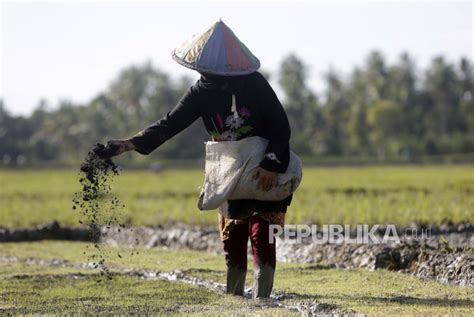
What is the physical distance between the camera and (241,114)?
18.2ft

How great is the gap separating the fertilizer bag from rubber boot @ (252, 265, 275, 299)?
0.39 meters

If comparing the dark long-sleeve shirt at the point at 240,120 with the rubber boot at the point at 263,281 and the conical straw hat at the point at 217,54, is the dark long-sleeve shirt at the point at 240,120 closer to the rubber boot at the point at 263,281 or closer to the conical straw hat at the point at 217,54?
the conical straw hat at the point at 217,54

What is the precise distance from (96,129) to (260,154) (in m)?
68.5

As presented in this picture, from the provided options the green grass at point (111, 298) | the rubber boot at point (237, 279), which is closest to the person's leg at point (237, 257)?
the rubber boot at point (237, 279)

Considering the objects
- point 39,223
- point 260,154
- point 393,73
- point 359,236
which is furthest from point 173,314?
point 393,73

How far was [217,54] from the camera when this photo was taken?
18.2 ft

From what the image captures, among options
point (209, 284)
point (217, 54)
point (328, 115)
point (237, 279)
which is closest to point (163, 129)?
point (217, 54)

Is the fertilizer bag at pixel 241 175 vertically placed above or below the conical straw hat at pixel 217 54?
below

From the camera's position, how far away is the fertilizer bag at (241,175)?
547cm

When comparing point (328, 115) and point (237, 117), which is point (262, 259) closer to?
point (237, 117)

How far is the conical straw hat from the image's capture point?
550 centimetres

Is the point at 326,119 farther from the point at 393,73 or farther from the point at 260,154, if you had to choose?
the point at 260,154

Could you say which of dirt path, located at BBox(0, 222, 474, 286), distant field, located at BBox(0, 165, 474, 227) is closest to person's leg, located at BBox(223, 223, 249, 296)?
dirt path, located at BBox(0, 222, 474, 286)

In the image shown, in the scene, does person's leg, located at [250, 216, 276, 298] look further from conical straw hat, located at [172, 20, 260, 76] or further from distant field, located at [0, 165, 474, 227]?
distant field, located at [0, 165, 474, 227]
